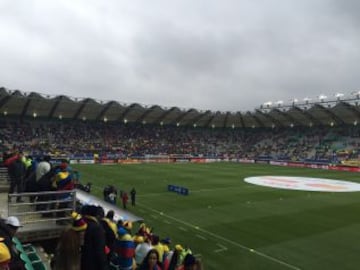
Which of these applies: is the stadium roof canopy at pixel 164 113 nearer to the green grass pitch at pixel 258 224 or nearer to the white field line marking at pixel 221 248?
the green grass pitch at pixel 258 224

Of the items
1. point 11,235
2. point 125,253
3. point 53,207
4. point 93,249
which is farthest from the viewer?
point 53,207

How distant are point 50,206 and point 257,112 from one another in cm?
7399

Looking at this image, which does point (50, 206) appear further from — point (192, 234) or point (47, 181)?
point (192, 234)

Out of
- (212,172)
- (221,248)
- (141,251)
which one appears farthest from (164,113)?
(141,251)

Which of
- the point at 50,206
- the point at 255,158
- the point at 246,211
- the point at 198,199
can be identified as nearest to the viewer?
the point at 50,206

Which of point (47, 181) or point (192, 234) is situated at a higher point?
point (47, 181)

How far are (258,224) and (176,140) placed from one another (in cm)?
6748

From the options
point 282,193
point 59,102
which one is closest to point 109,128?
point 59,102

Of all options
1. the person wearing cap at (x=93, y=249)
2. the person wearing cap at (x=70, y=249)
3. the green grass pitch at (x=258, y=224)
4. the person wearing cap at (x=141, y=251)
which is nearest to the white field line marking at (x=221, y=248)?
the green grass pitch at (x=258, y=224)

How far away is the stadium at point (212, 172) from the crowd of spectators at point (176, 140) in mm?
297

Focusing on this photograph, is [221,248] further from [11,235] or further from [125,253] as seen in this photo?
[11,235]

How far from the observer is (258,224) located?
19594 mm

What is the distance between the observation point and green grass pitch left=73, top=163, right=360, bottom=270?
→ 14.3 metres

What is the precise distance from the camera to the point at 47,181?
Result: 11016mm
